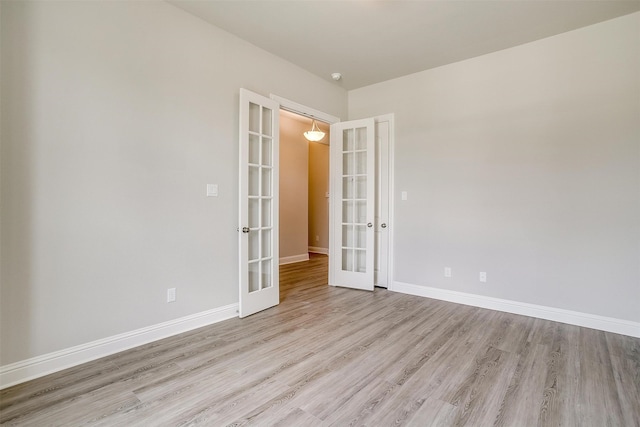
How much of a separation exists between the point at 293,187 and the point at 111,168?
4305mm

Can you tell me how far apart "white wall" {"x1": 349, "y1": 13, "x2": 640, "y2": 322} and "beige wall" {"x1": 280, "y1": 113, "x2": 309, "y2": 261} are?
2697 millimetres

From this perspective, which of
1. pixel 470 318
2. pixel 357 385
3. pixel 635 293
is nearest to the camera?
pixel 357 385

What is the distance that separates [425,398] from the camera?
186cm

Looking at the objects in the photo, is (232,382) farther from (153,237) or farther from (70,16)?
(70,16)

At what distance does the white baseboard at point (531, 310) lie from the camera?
283 centimetres

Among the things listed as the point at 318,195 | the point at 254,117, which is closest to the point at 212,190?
the point at 254,117

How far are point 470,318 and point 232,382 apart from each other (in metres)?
2.51

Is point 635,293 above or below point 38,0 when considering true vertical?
below

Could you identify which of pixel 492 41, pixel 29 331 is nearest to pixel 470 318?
pixel 492 41

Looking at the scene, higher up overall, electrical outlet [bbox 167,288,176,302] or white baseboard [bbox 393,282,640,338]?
electrical outlet [bbox 167,288,176,302]

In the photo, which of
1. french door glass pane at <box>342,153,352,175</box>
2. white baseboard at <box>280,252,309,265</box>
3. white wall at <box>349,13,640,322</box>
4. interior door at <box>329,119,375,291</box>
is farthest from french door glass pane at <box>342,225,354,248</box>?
white baseboard at <box>280,252,309,265</box>

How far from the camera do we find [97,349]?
2.29 meters

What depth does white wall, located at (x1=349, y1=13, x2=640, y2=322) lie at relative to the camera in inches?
112

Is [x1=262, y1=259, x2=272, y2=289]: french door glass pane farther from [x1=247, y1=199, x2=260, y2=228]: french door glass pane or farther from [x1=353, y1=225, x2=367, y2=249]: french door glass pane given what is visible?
[x1=353, y1=225, x2=367, y2=249]: french door glass pane
